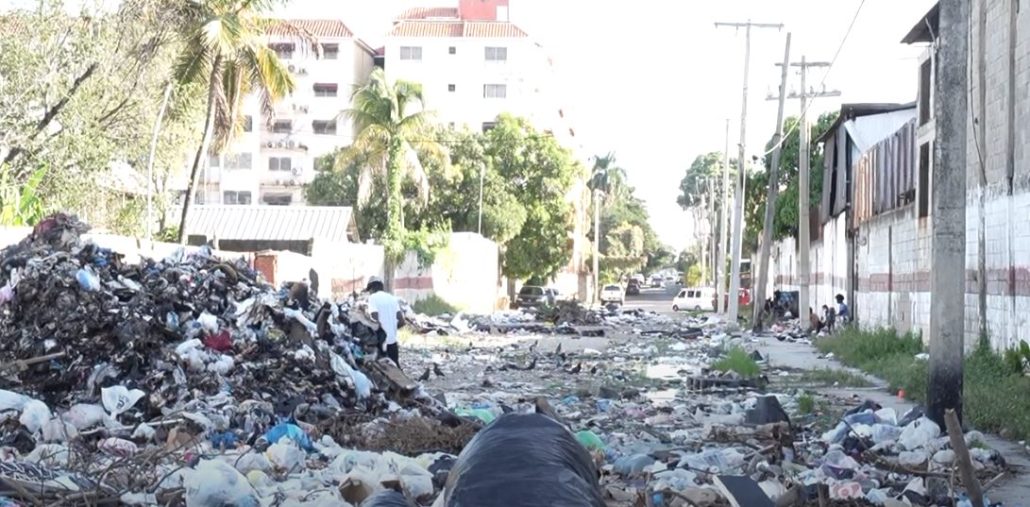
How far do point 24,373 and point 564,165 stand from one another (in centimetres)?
4817

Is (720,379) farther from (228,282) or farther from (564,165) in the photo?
(564,165)

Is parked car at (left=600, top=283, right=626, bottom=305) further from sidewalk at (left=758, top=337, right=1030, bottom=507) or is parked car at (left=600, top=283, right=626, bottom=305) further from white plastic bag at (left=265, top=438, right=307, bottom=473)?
white plastic bag at (left=265, top=438, right=307, bottom=473)

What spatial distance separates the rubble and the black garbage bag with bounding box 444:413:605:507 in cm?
1

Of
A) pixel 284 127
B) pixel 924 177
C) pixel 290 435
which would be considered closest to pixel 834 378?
pixel 924 177

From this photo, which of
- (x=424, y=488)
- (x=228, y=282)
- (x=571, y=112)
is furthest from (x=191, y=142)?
(x=571, y=112)

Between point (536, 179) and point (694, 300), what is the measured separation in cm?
1052

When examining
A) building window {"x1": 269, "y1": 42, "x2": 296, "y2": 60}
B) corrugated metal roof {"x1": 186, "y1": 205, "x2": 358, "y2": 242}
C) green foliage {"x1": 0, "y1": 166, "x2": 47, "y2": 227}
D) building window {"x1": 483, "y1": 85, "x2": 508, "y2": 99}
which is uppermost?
building window {"x1": 269, "y1": 42, "x2": 296, "y2": 60}

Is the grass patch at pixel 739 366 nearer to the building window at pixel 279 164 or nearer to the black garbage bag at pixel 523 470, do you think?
the black garbage bag at pixel 523 470

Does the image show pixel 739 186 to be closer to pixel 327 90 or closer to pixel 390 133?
pixel 390 133

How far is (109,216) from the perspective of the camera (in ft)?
107

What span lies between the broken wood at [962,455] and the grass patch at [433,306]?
1461 inches

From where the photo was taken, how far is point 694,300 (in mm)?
63656

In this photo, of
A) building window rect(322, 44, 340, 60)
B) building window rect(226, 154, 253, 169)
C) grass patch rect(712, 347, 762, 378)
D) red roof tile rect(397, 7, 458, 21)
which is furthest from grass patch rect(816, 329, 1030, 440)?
red roof tile rect(397, 7, 458, 21)

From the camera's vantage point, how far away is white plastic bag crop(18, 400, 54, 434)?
10.5 m
